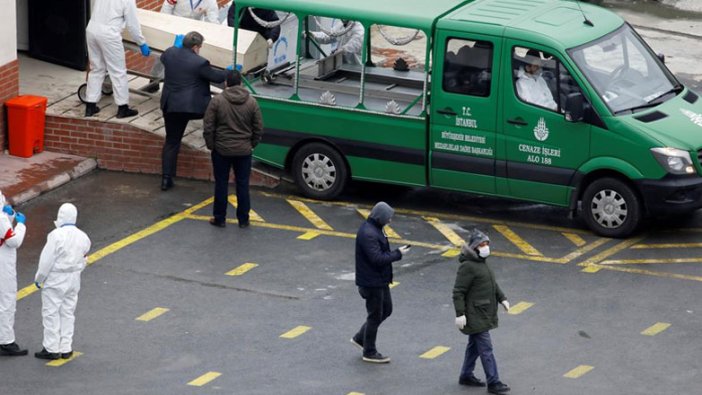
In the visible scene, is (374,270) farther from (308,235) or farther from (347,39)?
(347,39)

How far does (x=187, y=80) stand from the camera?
57.8 feet

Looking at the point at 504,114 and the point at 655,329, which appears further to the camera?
the point at 504,114

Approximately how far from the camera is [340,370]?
13.2 meters

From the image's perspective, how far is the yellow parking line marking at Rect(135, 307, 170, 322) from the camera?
47.2ft

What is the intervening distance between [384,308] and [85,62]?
28.7ft

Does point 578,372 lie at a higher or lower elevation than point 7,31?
lower

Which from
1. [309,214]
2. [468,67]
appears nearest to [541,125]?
[468,67]

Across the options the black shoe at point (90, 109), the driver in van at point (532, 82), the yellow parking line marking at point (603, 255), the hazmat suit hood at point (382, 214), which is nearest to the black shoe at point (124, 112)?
the black shoe at point (90, 109)

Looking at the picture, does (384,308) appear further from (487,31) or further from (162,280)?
(487,31)

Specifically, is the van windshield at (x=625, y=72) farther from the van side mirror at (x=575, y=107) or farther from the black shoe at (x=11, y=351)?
the black shoe at (x=11, y=351)

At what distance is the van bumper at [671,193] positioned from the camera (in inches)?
632

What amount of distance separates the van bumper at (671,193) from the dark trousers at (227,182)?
4031 mm

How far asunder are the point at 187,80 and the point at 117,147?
1.59m

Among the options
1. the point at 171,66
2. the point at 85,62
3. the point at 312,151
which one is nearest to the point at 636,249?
the point at 312,151
